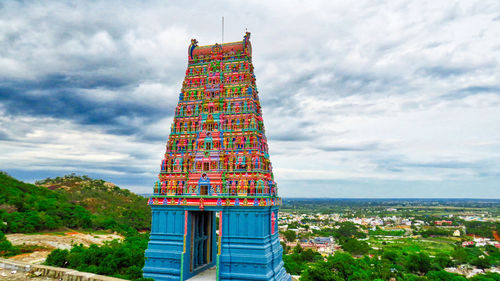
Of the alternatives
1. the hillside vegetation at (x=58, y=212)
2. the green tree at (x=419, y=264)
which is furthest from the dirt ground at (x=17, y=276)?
the green tree at (x=419, y=264)

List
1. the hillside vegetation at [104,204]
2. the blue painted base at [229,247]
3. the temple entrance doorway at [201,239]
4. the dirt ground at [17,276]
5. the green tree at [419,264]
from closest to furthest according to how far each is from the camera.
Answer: the dirt ground at [17,276], the blue painted base at [229,247], the temple entrance doorway at [201,239], the green tree at [419,264], the hillside vegetation at [104,204]

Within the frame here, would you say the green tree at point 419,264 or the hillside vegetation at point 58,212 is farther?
the green tree at point 419,264

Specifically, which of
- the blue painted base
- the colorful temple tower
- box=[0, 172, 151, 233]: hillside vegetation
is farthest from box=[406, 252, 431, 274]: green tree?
box=[0, 172, 151, 233]: hillside vegetation

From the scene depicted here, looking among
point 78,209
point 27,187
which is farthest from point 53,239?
point 27,187

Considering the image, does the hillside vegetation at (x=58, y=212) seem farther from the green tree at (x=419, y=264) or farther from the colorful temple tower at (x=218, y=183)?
the green tree at (x=419, y=264)

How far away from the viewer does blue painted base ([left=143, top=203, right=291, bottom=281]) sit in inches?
735

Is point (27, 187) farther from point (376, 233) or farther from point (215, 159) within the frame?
point (376, 233)

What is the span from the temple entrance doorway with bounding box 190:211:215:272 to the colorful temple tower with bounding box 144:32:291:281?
7cm

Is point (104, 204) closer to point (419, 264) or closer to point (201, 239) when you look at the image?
point (201, 239)

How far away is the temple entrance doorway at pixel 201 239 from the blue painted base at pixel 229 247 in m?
0.53

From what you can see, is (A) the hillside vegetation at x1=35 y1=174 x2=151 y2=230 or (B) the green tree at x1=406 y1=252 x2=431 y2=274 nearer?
(B) the green tree at x1=406 y1=252 x2=431 y2=274

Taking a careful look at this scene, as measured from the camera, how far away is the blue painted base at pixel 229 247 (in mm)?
18672

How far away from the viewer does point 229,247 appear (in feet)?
62.8

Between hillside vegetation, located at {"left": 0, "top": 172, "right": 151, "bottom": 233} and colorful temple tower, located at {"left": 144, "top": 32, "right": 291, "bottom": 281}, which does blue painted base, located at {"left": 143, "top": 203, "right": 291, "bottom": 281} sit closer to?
colorful temple tower, located at {"left": 144, "top": 32, "right": 291, "bottom": 281}
